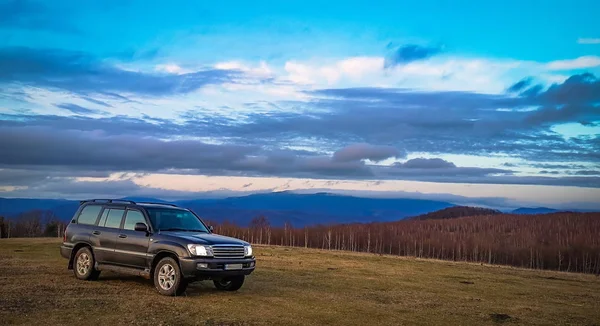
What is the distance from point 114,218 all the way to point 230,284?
357cm

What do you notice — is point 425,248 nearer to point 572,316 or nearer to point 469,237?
point 469,237

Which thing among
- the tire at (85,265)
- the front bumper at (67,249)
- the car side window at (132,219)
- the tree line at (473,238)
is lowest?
the tree line at (473,238)

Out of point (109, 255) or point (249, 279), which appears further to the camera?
point (249, 279)

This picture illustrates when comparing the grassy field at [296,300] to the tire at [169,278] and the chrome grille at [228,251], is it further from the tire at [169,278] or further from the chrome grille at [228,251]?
the chrome grille at [228,251]

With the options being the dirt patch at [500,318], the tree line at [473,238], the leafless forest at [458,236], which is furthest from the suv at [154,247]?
the tree line at [473,238]

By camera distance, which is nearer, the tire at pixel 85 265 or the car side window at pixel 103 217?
the tire at pixel 85 265

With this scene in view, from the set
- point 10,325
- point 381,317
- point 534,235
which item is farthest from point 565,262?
point 10,325

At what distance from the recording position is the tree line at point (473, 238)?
5488 cm

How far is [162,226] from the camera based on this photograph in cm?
1429

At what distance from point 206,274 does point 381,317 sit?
13.4ft

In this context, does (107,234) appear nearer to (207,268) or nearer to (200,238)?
(200,238)

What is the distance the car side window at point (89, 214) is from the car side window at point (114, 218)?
20.1 inches

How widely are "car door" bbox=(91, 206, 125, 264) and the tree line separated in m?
42.2

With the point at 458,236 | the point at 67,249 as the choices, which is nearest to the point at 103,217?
the point at 67,249
